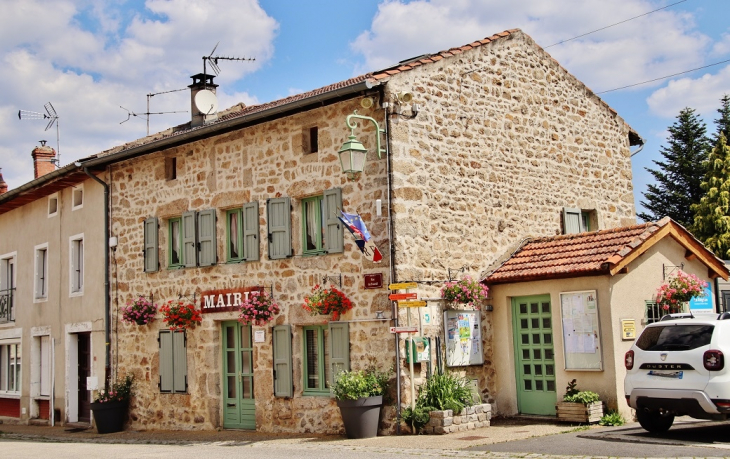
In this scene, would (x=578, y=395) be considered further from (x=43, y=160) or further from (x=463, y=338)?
(x=43, y=160)

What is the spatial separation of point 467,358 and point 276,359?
125 inches

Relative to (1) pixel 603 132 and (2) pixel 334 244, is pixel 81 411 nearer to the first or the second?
(2) pixel 334 244

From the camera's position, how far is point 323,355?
46.5ft

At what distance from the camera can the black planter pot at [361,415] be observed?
12.6 m

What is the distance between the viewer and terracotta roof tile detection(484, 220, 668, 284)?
1289 cm

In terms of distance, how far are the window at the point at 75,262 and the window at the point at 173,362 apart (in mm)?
3745

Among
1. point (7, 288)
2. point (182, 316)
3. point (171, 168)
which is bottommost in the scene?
point (182, 316)

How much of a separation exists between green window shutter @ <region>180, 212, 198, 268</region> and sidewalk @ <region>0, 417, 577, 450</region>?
309 cm

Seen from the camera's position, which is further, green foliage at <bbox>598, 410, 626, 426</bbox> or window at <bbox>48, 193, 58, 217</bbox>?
window at <bbox>48, 193, 58, 217</bbox>

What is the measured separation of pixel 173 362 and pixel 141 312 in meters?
1.21

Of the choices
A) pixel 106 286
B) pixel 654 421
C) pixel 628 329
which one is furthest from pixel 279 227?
pixel 654 421

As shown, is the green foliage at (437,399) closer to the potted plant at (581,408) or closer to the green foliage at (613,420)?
the potted plant at (581,408)

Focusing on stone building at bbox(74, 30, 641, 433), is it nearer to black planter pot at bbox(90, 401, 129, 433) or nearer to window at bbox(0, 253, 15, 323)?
black planter pot at bbox(90, 401, 129, 433)

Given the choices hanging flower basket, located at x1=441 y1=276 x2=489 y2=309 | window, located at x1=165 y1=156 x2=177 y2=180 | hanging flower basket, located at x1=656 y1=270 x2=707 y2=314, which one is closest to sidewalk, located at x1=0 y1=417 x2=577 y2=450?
hanging flower basket, located at x1=441 y1=276 x2=489 y2=309
